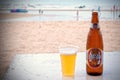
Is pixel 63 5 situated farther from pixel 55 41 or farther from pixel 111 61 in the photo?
pixel 111 61

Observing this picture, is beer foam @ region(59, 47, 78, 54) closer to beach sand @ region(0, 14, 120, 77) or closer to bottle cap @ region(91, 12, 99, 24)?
bottle cap @ region(91, 12, 99, 24)

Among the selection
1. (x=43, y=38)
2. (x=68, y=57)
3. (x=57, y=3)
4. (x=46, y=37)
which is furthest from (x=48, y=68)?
(x=57, y=3)

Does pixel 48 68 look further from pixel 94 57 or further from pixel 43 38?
pixel 43 38

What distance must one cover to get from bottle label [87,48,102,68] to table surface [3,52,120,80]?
0.05m

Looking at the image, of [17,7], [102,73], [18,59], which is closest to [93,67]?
[102,73]

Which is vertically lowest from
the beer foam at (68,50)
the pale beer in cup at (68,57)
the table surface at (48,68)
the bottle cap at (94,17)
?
the table surface at (48,68)

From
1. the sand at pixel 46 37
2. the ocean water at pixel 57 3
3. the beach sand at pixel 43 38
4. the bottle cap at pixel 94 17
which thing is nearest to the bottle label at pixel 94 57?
the bottle cap at pixel 94 17

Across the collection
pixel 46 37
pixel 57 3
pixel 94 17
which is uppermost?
pixel 94 17

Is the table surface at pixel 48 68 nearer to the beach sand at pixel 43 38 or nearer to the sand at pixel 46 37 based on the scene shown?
the beach sand at pixel 43 38

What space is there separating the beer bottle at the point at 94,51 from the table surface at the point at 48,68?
0.03m

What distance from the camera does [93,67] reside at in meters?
1.11

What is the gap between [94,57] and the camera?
110 cm

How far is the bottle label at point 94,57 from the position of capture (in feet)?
3.61

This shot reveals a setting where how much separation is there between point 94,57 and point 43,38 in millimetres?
5173
